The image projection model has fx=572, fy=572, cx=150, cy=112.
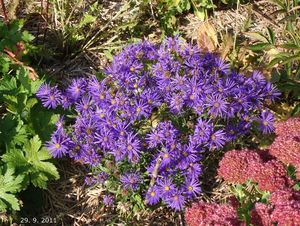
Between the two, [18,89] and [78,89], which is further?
[18,89]

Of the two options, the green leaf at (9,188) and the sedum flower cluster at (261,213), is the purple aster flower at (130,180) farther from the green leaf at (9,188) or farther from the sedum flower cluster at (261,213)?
the green leaf at (9,188)

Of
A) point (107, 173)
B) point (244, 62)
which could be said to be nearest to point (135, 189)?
point (107, 173)

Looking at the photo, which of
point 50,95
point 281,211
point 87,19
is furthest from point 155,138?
point 87,19

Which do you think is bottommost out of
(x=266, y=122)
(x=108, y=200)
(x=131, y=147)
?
(x=108, y=200)

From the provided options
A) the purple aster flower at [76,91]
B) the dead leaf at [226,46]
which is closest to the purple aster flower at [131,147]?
the purple aster flower at [76,91]

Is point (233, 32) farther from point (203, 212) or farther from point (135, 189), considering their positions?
point (203, 212)

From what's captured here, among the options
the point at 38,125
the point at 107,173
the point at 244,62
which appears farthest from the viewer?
the point at 244,62

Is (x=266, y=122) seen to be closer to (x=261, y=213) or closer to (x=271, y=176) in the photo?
(x=271, y=176)
